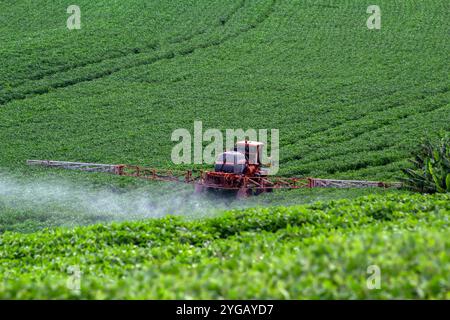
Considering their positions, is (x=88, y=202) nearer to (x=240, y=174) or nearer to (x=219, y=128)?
(x=240, y=174)

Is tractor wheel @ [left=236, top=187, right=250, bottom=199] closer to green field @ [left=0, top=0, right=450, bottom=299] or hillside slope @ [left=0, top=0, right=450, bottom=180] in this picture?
green field @ [left=0, top=0, right=450, bottom=299]

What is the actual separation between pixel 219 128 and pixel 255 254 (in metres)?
25.7

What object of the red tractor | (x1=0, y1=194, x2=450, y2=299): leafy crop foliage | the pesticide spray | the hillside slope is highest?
the hillside slope

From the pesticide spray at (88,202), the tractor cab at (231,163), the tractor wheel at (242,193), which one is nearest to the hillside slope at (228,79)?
the tractor cab at (231,163)

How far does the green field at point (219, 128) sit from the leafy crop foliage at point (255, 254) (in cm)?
4

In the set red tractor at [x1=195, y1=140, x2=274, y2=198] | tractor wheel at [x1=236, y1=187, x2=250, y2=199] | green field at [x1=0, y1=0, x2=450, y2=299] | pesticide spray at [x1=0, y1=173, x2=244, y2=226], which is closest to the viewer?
green field at [x1=0, y1=0, x2=450, y2=299]

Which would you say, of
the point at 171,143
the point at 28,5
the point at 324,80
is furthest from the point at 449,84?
the point at 28,5

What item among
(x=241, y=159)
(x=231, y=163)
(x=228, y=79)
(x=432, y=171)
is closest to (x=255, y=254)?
(x=432, y=171)

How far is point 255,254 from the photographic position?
16.2 m

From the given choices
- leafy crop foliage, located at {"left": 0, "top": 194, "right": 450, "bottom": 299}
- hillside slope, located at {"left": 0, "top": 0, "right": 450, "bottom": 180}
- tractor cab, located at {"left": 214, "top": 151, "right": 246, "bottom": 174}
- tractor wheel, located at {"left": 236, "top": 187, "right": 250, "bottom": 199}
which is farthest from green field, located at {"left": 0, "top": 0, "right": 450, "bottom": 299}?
tractor cab, located at {"left": 214, "top": 151, "right": 246, "bottom": 174}

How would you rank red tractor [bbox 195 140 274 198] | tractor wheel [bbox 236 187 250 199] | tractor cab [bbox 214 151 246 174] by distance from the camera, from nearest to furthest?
tractor wheel [bbox 236 187 250 199]
red tractor [bbox 195 140 274 198]
tractor cab [bbox 214 151 246 174]

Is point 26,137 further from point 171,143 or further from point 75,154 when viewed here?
point 171,143

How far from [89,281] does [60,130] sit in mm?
29415

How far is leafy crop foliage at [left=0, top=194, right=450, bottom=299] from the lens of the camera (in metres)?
12.9
